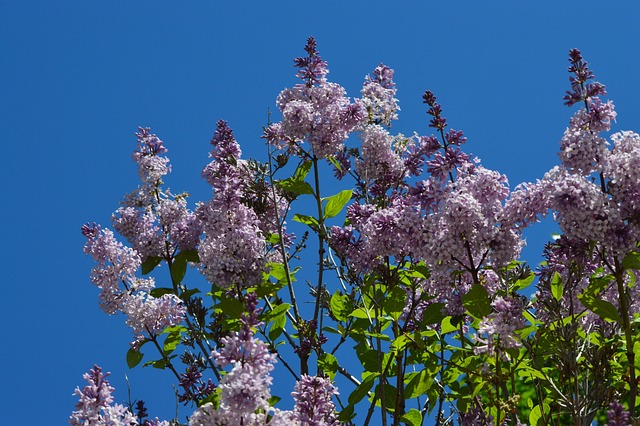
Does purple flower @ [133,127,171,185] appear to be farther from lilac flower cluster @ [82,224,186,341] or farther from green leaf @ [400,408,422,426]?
green leaf @ [400,408,422,426]

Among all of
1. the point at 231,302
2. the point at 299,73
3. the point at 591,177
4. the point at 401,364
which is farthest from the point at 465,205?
the point at 299,73

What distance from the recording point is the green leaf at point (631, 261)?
17.2 ft

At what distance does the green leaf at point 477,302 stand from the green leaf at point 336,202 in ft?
6.29

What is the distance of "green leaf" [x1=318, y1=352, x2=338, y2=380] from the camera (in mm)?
6355

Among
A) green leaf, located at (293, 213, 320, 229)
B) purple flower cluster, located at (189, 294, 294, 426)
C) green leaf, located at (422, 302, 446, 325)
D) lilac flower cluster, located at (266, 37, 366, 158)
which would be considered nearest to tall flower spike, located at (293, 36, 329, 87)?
lilac flower cluster, located at (266, 37, 366, 158)

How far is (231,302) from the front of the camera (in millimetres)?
6352

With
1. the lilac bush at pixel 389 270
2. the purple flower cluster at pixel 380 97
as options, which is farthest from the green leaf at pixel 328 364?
the purple flower cluster at pixel 380 97

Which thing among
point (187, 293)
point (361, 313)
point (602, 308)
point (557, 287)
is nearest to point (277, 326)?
point (361, 313)

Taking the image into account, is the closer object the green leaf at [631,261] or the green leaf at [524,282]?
the green leaf at [631,261]

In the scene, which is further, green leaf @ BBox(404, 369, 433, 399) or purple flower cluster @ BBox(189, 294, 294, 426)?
green leaf @ BBox(404, 369, 433, 399)

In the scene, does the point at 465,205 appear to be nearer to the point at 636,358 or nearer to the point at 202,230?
the point at 636,358

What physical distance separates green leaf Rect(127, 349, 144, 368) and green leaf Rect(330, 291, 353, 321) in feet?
5.97

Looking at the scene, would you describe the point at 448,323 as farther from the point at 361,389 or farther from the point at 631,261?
the point at 631,261

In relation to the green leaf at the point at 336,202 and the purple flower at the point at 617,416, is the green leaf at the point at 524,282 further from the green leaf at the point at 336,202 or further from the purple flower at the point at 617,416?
the purple flower at the point at 617,416
